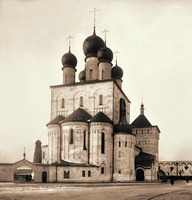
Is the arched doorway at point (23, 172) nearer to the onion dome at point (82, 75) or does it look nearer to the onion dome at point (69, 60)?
the onion dome at point (69, 60)

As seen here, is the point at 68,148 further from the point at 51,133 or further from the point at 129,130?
the point at 129,130

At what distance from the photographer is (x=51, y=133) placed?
→ 165 feet

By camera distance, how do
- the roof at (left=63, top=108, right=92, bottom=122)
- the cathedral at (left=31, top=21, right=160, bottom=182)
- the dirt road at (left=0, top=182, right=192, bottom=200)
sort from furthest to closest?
the roof at (left=63, top=108, right=92, bottom=122) < the cathedral at (left=31, top=21, right=160, bottom=182) < the dirt road at (left=0, top=182, right=192, bottom=200)

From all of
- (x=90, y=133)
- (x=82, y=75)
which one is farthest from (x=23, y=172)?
(x=82, y=75)

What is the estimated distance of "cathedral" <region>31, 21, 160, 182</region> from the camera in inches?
1827

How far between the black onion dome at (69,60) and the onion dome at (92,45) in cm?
257

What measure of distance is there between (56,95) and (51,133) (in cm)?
680

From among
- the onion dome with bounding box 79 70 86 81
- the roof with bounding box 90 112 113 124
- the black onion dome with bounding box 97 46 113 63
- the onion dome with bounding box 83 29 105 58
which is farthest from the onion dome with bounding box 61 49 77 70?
the roof with bounding box 90 112 113 124

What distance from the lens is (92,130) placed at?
46969mm

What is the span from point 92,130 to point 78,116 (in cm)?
275

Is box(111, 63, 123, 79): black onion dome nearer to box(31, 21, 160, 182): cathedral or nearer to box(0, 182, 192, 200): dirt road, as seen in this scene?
box(31, 21, 160, 182): cathedral

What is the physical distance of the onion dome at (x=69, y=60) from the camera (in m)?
56.2

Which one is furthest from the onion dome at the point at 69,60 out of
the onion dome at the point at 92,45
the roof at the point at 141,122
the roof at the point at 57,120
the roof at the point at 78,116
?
the roof at the point at 141,122

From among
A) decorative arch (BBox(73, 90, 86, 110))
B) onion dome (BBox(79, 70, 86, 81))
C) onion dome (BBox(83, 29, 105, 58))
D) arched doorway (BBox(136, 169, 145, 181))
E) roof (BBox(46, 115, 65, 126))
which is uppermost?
onion dome (BBox(83, 29, 105, 58))
